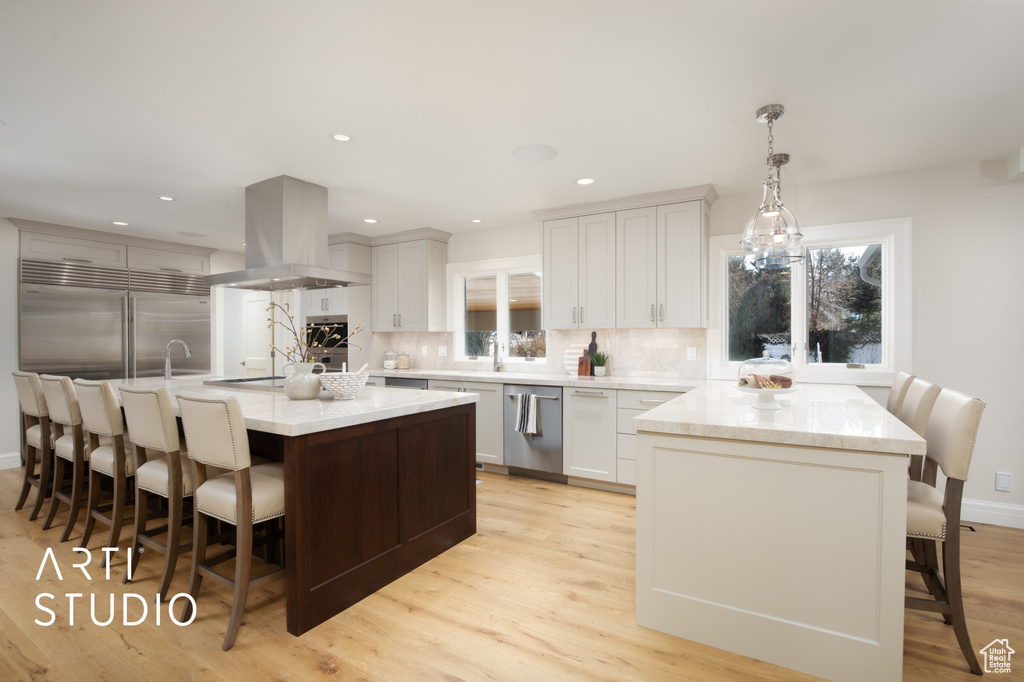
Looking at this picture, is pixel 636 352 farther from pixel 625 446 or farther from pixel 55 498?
pixel 55 498

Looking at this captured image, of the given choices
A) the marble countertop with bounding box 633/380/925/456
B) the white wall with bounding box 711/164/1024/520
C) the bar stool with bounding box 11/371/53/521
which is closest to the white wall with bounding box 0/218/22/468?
the bar stool with bounding box 11/371/53/521

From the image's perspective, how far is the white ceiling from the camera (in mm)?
1822

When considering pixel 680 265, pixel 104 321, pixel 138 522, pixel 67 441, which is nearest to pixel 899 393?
pixel 680 265

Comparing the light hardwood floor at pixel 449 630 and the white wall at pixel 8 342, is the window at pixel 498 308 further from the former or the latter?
the white wall at pixel 8 342

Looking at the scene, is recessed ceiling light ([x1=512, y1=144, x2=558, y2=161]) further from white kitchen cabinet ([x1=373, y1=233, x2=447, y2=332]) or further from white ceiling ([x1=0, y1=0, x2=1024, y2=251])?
white kitchen cabinet ([x1=373, y1=233, x2=447, y2=332])

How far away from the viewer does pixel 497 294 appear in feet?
17.6

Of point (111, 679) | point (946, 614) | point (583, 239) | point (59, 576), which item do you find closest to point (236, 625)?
point (111, 679)

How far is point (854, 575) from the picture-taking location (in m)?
1.72

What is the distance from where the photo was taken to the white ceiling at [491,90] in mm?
1822

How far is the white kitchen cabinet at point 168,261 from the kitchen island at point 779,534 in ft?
20.0

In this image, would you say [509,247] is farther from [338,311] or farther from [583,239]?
[338,311]

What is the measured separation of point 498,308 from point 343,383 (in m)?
2.80

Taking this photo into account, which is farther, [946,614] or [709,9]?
[946,614]

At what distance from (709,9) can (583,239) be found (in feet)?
8.62
